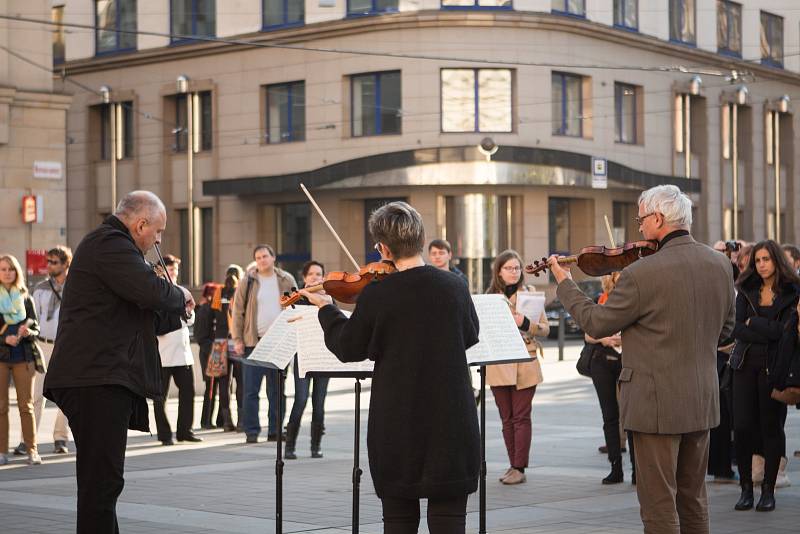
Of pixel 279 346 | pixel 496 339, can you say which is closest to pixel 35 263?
pixel 279 346

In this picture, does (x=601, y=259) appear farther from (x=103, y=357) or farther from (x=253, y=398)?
(x=253, y=398)

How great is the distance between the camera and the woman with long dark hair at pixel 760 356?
34.1 feet

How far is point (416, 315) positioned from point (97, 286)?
2036mm

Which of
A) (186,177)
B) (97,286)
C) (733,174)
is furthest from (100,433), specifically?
(733,174)

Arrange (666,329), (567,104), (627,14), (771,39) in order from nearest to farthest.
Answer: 1. (666,329)
2. (567,104)
3. (627,14)
4. (771,39)

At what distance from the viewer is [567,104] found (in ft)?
142

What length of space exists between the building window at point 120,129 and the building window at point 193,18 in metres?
3.58

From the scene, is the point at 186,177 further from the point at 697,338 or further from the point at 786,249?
the point at 697,338

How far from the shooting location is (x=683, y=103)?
155ft

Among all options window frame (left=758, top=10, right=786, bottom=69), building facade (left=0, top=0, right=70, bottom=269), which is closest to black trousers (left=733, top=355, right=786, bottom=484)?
building facade (left=0, top=0, right=70, bottom=269)

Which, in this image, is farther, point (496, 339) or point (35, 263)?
point (35, 263)

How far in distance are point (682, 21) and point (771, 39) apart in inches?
223

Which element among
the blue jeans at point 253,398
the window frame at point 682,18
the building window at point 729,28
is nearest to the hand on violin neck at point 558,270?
the blue jeans at point 253,398

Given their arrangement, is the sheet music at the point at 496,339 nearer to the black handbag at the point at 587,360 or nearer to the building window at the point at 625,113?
the black handbag at the point at 587,360
